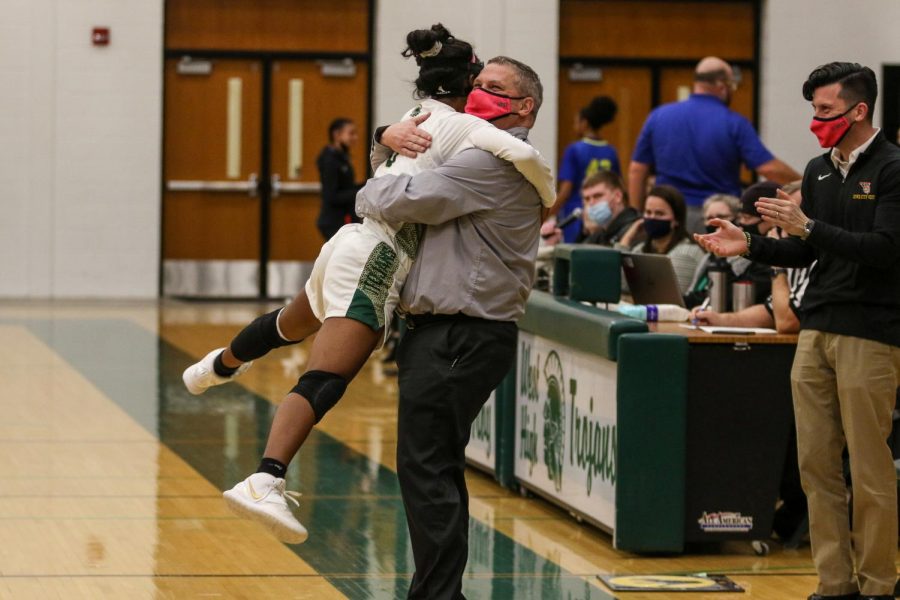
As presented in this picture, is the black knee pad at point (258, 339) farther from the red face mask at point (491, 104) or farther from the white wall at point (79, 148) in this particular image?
the white wall at point (79, 148)

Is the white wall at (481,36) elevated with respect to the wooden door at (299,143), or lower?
elevated

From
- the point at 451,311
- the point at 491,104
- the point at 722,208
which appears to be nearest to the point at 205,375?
the point at 451,311

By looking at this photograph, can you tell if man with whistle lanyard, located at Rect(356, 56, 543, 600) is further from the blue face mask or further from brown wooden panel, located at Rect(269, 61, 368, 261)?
brown wooden panel, located at Rect(269, 61, 368, 261)

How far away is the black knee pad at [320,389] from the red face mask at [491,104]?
2.70ft

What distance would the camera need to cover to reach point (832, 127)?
15.2 ft

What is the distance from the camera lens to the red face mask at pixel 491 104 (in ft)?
13.9

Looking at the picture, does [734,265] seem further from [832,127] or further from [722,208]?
[832,127]

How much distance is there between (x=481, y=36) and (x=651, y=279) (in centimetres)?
959

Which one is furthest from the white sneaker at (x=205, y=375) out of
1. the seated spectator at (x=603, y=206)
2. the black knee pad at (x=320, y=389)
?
the seated spectator at (x=603, y=206)

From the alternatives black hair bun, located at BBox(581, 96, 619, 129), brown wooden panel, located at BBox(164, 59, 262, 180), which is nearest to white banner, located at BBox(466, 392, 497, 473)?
black hair bun, located at BBox(581, 96, 619, 129)

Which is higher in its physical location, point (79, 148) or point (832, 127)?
point (79, 148)

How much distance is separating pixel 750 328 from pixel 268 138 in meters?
10.4

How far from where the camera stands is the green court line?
5.33 m

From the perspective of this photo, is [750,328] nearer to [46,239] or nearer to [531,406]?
[531,406]
